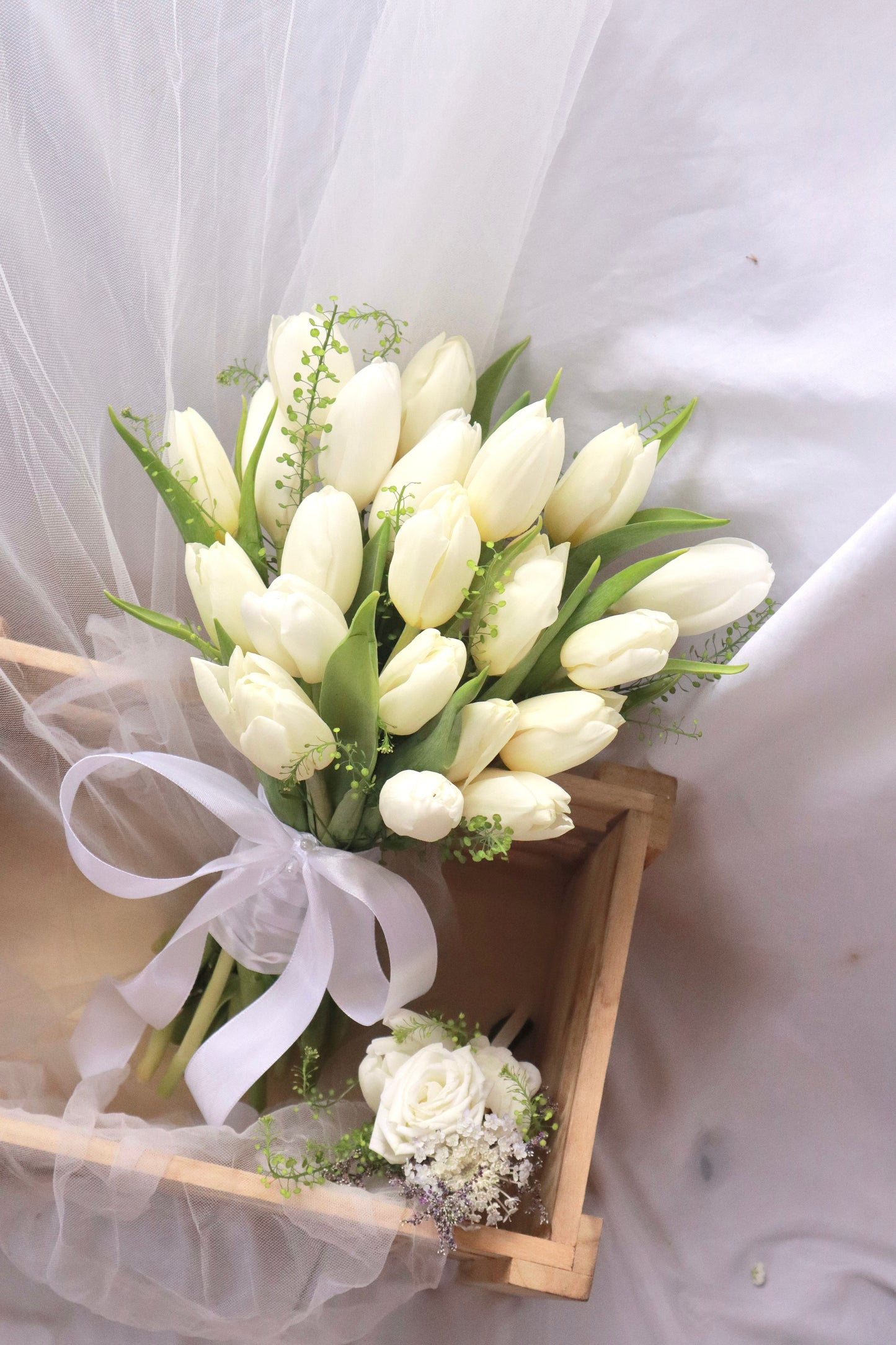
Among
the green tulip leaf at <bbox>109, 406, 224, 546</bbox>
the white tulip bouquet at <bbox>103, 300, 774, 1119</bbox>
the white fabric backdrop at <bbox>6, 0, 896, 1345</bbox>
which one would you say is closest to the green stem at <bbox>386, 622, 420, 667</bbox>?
the white tulip bouquet at <bbox>103, 300, 774, 1119</bbox>

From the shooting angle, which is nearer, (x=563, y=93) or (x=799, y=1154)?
(x=563, y=93)

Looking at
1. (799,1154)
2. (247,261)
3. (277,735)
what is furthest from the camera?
(799,1154)

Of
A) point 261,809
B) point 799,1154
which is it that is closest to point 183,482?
point 261,809

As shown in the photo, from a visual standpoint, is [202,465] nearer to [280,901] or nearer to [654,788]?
[280,901]

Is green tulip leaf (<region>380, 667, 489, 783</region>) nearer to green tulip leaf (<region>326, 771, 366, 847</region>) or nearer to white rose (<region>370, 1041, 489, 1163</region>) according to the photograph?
green tulip leaf (<region>326, 771, 366, 847</region>)

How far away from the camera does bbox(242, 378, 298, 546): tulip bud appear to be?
1.67ft

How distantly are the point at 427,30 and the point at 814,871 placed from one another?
60 cm

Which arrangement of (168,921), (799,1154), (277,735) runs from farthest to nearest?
1. (799,1154)
2. (168,921)
3. (277,735)

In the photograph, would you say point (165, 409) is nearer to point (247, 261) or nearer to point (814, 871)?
point (247, 261)

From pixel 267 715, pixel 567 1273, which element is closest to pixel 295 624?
pixel 267 715

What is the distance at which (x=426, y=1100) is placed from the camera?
52 cm

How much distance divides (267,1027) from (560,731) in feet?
0.81

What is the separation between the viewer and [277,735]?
1.43 ft

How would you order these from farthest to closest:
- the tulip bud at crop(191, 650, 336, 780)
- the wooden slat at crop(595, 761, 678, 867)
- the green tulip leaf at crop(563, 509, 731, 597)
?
the wooden slat at crop(595, 761, 678, 867) < the green tulip leaf at crop(563, 509, 731, 597) < the tulip bud at crop(191, 650, 336, 780)
